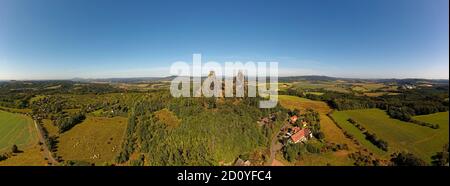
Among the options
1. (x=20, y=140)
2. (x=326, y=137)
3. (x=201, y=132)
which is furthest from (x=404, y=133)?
(x=20, y=140)

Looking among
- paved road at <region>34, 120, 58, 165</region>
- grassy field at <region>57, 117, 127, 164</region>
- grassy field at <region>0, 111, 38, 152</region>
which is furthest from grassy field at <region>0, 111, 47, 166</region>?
grassy field at <region>57, 117, 127, 164</region>

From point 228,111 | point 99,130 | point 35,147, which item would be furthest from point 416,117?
point 35,147

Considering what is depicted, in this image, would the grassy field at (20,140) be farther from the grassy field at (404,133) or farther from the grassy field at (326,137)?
the grassy field at (404,133)

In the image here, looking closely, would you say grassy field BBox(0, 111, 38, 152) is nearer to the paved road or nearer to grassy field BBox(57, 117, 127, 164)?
the paved road

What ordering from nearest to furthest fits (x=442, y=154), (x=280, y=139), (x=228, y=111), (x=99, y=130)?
(x=442, y=154)
(x=280, y=139)
(x=228, y=111)
(x=99, y=130)

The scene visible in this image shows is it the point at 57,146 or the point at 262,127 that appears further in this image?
the point at 57,146

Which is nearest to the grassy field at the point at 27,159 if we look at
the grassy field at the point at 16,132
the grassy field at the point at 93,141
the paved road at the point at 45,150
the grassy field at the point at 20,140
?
the grassy field at the point at 20,140

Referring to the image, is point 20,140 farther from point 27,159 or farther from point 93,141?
point 93,141
